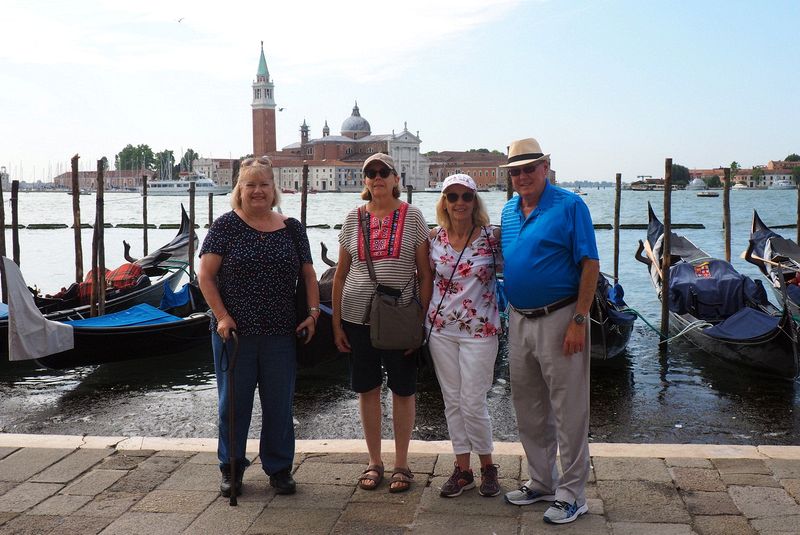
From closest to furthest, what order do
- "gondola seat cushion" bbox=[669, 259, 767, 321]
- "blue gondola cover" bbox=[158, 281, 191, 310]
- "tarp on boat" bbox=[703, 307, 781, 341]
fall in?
"tarp on boat" bbox=[703, 307, 781, 341] → "gondola seat cushion" bbox=[669, 259, 767, 321] → "blue gondola cover" bbox=[158, 281, 191, 310]

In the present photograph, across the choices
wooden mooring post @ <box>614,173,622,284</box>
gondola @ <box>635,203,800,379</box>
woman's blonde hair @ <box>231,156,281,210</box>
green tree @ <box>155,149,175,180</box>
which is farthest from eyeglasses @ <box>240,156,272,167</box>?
green tree @ <box>155,149,175,180</box>

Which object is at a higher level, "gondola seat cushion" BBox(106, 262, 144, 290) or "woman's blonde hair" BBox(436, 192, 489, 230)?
"woman's blonde hair" BBox(436, 192, 489, 230)

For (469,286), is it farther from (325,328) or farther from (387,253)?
(325,328)

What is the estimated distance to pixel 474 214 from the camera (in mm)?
2609

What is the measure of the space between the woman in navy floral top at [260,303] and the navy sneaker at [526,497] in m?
0.71

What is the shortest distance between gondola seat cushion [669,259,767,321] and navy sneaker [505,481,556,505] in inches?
213

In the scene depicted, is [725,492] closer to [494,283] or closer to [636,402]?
[494,283]

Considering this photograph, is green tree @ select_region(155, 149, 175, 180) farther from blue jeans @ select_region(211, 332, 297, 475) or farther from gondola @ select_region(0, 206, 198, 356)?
blue jeans @ select_region(211, 332, 297, 475)

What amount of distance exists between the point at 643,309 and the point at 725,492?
30.5 feet

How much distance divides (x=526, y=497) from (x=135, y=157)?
10357 cm

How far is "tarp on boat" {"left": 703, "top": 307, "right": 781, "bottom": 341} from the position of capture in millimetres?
6559

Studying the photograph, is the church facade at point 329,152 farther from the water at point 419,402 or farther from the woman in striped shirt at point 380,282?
the woman in striped shirt at point 380,282

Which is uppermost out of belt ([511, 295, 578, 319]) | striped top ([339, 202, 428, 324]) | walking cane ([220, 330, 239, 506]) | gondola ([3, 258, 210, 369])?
striped top ([339, 202, 428, 324])

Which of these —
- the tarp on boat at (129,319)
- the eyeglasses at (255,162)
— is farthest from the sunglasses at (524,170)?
the tarp on boat at (129,319)
